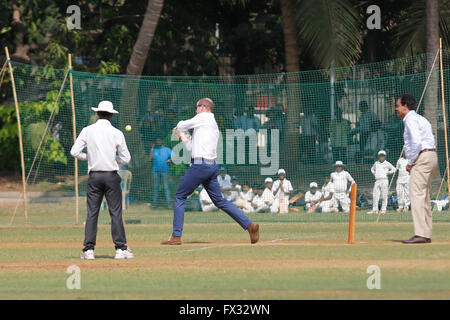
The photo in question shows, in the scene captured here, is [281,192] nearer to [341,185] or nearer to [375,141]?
[341,185]

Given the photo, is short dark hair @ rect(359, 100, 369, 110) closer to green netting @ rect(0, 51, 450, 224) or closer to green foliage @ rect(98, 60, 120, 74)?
green netting @ rect(0, 51, 450, 224)

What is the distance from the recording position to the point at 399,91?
841 inches

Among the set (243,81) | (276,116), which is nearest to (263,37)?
(243,81)

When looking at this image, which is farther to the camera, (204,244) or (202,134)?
(204,244)

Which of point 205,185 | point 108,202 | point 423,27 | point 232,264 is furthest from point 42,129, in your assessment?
point 423,27

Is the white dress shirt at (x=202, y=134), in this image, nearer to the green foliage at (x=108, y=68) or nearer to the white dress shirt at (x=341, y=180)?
the white dress shirt at (x=341, y=180)

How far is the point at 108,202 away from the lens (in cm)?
1212

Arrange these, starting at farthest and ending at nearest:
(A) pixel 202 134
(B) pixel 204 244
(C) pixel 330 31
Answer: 1. (C) pixel 330 31
2. (B) pixel 204 244
3. (A) pixel 202 134

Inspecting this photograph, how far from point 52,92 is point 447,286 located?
14401mm

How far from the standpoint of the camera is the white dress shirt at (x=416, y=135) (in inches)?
533

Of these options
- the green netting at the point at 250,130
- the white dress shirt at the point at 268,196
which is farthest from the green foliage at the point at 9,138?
the white dress shirt at the point at 268,196

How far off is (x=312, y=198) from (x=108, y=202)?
1000 centimetres

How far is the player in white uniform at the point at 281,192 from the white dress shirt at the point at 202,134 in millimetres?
8067

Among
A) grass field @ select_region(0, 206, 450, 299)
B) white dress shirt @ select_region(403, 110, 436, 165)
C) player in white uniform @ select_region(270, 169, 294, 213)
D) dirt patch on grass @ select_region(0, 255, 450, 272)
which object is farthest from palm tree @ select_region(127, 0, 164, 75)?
dirt patch on grass @ select_region(0, 255, 450, 272)
